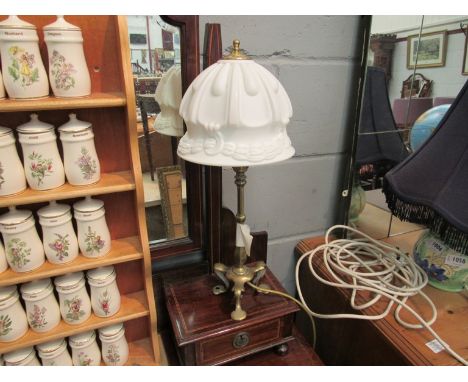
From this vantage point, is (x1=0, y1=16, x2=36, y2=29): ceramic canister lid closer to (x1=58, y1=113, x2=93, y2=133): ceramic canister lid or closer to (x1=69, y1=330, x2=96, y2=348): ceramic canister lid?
(x1=58, y1=113, x2=93, y2=133): ceramic canister lid

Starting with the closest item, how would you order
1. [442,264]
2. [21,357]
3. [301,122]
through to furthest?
[21,357]
[442,264]
[301,122]

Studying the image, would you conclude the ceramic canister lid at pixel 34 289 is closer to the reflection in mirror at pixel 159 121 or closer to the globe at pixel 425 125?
the reflection in mirror at pixel 159 121

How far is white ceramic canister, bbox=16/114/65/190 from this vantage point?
677 millimetres

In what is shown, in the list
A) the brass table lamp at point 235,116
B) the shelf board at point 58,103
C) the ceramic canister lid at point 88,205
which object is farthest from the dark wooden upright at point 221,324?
the shelf board at point 58,103

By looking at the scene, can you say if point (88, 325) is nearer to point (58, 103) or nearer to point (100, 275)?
point (100, 275)

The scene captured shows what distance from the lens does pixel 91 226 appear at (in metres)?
0.77

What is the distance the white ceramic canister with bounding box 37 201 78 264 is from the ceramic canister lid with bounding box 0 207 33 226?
0.02 m

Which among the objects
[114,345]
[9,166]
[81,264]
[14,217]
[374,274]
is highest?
[9,166]

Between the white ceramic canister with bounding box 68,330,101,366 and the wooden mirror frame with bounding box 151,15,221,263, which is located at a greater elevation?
the wooden mirror frame with bounding box 151,15,221,263

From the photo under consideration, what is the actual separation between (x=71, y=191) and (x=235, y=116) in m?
0.39

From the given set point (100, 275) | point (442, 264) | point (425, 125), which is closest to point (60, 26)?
point (100, 275)

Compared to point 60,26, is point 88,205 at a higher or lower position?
lower

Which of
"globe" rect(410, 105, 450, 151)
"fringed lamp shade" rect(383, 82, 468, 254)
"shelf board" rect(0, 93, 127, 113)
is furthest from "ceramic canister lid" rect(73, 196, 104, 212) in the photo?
"globe" rect(410, 105, 450, 151)

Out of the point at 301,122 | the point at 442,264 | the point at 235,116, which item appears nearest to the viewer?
the point at 235,116
